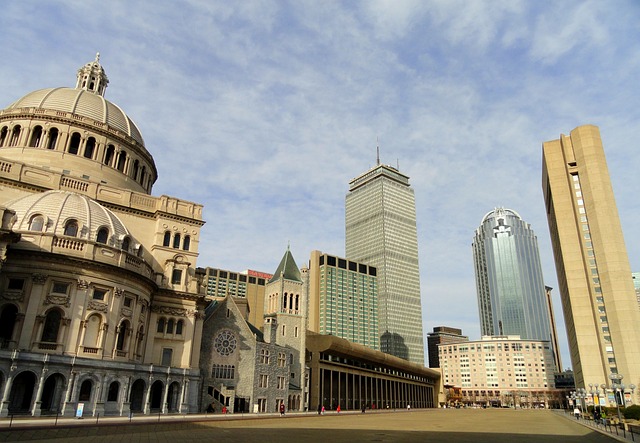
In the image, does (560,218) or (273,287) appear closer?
(273,287)

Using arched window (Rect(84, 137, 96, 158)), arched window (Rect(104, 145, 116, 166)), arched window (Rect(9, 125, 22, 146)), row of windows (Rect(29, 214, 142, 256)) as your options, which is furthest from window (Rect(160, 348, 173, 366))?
arched window (Rect(9, 125, 22, 146))

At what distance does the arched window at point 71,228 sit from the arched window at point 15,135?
2455 cm

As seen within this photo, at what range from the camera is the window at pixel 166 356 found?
54750mm

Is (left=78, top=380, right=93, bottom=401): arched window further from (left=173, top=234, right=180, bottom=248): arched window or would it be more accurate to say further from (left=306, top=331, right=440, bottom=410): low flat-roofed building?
(left=306, top=331, right=440, bottom=410): low flat-roofed building

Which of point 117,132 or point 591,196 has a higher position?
point 591,196

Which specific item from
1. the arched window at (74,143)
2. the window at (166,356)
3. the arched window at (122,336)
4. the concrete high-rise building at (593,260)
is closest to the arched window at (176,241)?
the window at (166,356)

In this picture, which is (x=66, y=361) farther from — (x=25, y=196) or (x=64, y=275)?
(x=25, y=196)

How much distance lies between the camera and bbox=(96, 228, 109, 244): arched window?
Answer: 49141mm

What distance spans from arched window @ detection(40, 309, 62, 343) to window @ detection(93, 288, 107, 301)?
353 centimetres

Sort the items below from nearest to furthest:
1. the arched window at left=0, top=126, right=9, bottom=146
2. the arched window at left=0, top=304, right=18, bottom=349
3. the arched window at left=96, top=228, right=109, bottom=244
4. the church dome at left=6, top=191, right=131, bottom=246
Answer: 1. the arched window at left=0, top=304, right=18, bottom=349
2. the church dome at left=6, top=191, right=131, bottom=246
3. the arched window at left=96, top=228, right=109, bottom=244
4. the arched window at left=0, top=126, right=9, bottom=146

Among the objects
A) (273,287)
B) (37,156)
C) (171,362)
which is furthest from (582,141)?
(37,156)

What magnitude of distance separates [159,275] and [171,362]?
11178mm

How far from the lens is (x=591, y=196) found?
114 m

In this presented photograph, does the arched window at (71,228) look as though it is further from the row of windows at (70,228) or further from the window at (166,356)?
the window at (166,356)
